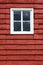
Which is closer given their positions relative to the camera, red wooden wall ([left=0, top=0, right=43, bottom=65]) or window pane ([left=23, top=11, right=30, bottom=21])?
red wooden wall ([left=0, top=0, right=43, bottom=65])

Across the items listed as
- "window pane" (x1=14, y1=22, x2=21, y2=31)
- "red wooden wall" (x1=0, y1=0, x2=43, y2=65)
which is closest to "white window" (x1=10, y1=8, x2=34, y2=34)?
"window pane" (x1=14, y1=22, x2=21, y2=31)

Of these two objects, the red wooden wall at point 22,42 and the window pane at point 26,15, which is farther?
the window pane at point 26,15

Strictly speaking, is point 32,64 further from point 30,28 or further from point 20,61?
point 30,28

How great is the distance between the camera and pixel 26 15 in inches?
516

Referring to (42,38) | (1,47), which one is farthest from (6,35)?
(42,38)

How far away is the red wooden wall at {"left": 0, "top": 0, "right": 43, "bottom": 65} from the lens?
42.5 ft

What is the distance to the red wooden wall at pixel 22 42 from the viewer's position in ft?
42.5

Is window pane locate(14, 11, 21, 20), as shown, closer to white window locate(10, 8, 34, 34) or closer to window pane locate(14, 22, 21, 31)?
white window locate(10, 8, 34, 34)

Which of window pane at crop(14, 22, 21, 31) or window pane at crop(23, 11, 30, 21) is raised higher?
window pane at crop(23, 11, 30, 21)

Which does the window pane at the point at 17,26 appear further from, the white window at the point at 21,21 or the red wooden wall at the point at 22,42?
the red wooden wall at the point at 22,42

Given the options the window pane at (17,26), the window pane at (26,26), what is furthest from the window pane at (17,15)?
the window pane at (26,26)

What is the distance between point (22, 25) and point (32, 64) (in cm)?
141

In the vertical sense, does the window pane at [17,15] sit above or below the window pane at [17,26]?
above

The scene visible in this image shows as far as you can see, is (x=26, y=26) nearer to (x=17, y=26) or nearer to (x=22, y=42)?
(x=17, y=26)
